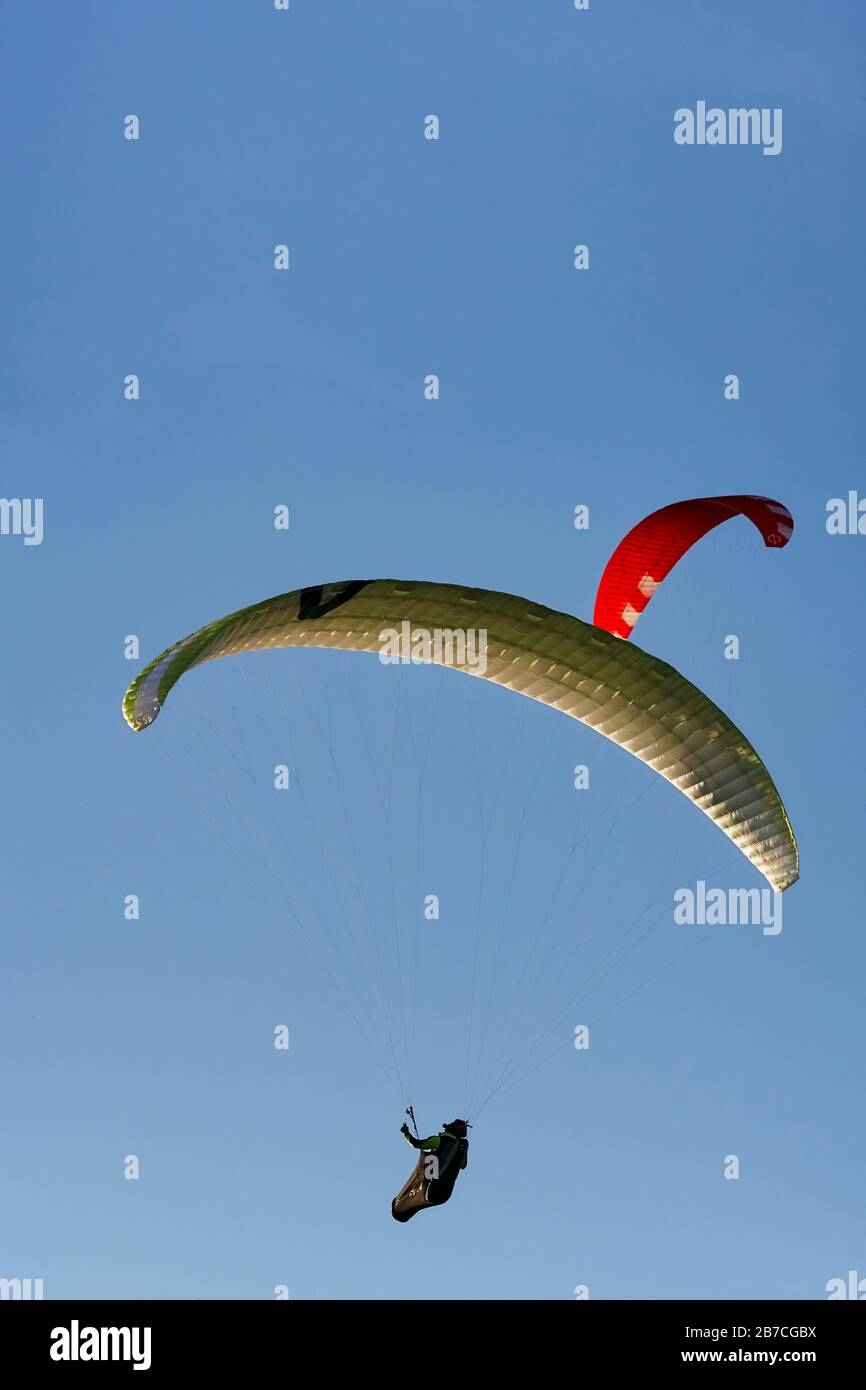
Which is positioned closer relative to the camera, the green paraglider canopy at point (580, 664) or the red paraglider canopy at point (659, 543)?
the green paraglider canopy at point (580, 664)


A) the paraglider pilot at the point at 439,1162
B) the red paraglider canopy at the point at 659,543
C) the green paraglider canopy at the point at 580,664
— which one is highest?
the red paraglider canopy at the point at 659,543

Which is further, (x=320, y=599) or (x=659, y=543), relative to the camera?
(x=659, y=543)

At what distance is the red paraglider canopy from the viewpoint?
122 ft

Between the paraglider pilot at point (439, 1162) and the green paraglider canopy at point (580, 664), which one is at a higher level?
the green paraglider canopy at point (580, 664)

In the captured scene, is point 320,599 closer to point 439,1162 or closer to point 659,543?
point 659,543

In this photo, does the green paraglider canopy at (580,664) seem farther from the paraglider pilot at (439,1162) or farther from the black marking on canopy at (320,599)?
the paraglider pilot at (439,1162)

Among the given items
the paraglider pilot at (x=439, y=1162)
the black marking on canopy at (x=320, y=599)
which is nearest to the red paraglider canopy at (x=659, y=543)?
the black marking on canopy at (x=320, y=599)

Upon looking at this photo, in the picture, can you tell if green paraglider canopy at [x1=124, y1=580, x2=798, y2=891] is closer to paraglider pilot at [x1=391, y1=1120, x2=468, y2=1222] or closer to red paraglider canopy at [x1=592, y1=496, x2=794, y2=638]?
red paraglider canopy at [x1=592, y1=496, x2=794, y2=638]

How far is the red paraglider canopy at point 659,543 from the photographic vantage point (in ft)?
122

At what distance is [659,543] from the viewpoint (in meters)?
37.2

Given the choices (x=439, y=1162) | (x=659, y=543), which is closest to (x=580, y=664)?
(x=659, y=543)
